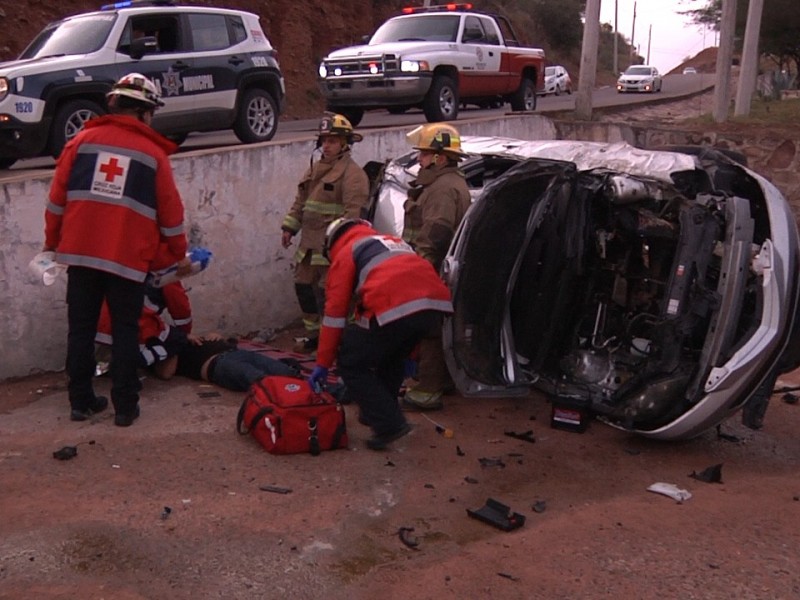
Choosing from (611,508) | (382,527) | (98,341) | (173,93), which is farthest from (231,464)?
(173,93)

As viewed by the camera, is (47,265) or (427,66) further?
(427,66)

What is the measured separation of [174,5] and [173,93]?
1162 mm

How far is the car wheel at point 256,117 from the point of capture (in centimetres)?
1140

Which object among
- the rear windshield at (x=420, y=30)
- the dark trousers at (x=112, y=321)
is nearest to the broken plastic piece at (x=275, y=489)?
the dark trousers at (x=112, y=321)

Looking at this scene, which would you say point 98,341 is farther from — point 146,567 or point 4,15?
point 4,15

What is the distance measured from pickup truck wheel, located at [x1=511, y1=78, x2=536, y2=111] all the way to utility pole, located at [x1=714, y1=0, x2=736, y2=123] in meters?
3.48

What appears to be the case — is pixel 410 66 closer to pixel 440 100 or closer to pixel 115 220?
pixel 440 100

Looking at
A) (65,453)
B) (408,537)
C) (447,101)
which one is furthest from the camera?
(447,101)

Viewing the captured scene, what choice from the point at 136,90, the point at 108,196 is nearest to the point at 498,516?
the point at 108,196

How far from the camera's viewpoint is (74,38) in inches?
396

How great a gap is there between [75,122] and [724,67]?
13.2 meters

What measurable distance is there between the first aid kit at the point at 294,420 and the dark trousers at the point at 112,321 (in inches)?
30.0

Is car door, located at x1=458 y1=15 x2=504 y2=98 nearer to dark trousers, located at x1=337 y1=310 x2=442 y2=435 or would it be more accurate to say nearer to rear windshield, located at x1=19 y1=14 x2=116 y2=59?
rear windshield, located at x1=19 y1=14 x2=116 y2=59

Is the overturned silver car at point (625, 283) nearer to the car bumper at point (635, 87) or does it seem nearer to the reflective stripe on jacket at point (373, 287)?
the reflective stripe on jacket at point (373, 287)
